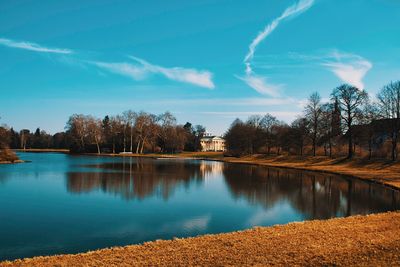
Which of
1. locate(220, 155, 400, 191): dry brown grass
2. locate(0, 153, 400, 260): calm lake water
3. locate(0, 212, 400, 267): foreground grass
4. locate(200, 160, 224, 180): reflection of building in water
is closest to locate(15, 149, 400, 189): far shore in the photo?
locate(220, 155, 400, 191): dry brown grass

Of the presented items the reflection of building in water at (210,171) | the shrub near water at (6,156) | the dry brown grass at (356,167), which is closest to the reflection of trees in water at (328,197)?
the dry brown grass at (356,167)

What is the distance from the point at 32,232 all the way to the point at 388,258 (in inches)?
528

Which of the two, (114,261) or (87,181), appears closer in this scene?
(114,261)

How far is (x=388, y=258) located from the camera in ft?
30.9

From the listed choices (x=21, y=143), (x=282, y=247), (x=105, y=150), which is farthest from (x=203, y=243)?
(x=21, y=143)

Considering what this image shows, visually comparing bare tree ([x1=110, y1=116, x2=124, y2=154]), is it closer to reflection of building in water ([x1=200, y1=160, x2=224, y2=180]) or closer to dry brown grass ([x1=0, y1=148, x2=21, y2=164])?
dry brown grass ([x1=0, y1=148, x2=21, y2=164])

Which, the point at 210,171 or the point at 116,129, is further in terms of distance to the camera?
the point at 116,129

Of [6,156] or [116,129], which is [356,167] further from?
[116,129]

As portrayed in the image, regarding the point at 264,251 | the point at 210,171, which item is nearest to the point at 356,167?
the point at 210,171

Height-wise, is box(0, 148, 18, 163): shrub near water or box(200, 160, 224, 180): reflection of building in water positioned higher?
box(0, 148, 18, 163): shrub near water

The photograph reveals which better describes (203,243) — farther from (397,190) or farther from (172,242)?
(397,190)

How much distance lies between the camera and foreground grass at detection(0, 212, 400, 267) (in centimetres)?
955

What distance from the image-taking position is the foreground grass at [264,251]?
9.55 meters

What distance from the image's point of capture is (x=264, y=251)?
10.5 meters
